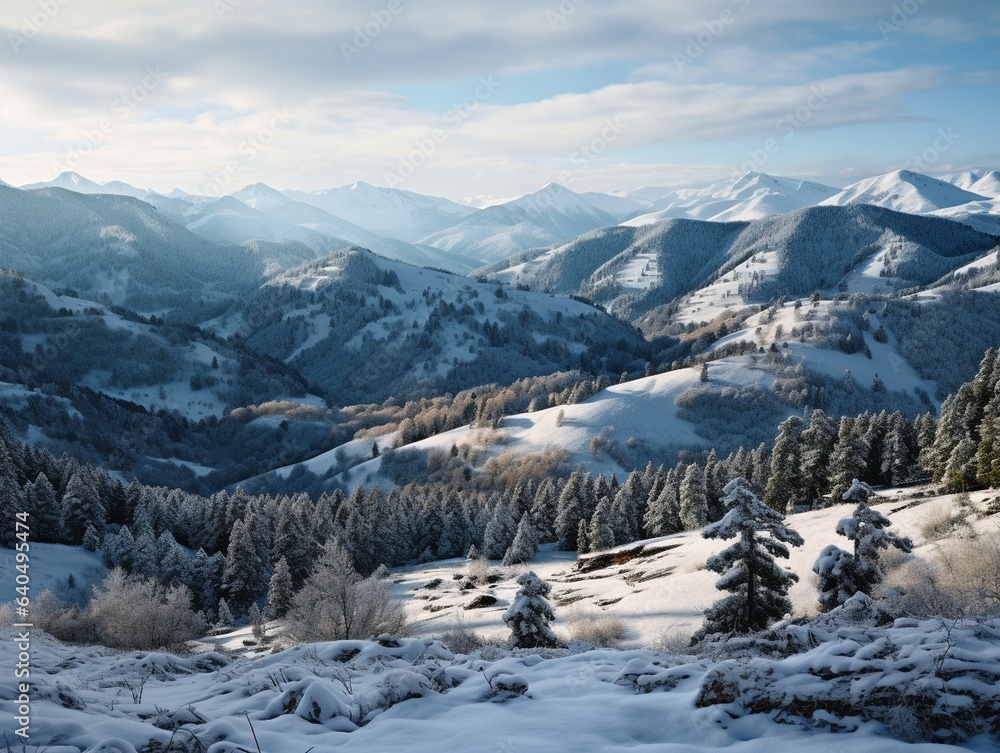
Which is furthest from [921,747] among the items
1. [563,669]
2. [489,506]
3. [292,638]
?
[489,506]

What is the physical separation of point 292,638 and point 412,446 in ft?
351

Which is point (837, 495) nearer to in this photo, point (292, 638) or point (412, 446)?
point (292, 638)

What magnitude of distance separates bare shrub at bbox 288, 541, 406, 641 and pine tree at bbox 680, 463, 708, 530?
1611 inches

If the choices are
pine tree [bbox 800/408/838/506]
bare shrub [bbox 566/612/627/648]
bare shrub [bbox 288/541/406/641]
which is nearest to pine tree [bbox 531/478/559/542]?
pine tree [bbox 800/408/838/506]

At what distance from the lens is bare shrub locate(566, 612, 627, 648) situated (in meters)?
34.6

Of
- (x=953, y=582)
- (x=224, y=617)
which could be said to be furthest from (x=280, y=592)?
(x=953, y=582)

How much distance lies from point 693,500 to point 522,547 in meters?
20.7

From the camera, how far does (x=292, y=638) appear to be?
33.2 meters

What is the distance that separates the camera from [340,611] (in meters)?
30.2

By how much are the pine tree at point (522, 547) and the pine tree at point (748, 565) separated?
45.4 metres

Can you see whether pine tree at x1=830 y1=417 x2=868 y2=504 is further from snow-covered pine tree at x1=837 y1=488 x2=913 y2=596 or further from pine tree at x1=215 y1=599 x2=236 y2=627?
pine tree at x1=215 y1=599 x2=236 y2=627

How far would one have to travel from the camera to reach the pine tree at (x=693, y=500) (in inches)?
2498

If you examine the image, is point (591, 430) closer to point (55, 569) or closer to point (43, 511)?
point (43, 511)

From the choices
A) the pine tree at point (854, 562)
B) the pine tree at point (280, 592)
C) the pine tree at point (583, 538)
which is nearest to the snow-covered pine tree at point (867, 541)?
the pine tree at point (854, 562)
